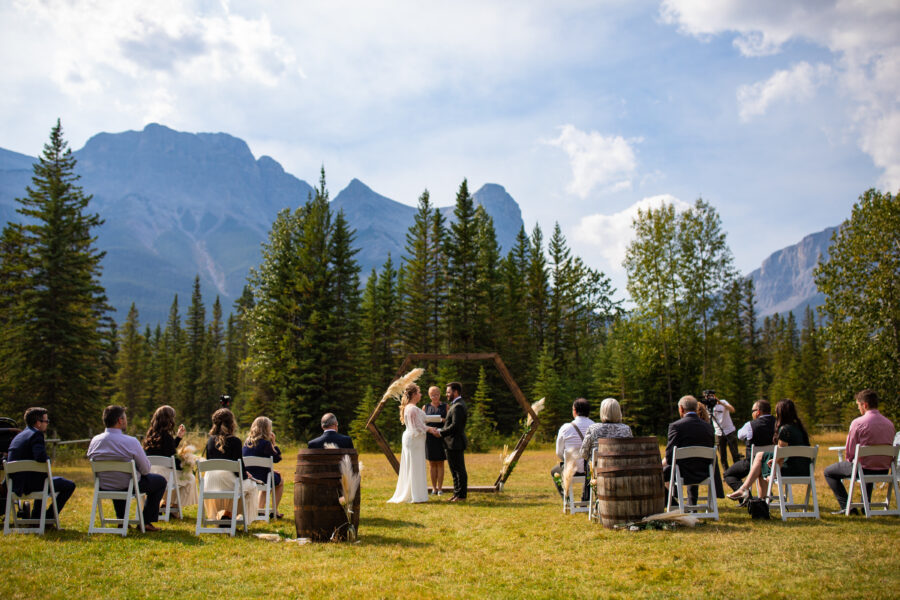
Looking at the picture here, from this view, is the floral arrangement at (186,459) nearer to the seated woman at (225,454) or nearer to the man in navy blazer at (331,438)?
the seated woman at (225,454)

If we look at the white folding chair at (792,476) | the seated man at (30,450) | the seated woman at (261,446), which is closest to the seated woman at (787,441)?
the white folding chair at (792,476)

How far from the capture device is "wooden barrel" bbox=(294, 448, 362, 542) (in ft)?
25.1

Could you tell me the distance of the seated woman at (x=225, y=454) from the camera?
8.48m

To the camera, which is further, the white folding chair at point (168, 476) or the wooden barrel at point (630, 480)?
the white folding chair at point (168, 476)

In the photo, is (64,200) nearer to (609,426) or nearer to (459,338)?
(459,338)

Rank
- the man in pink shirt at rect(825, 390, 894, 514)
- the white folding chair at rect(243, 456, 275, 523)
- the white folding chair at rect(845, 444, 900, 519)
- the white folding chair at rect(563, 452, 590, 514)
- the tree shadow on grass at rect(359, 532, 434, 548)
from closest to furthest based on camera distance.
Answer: the tree shadow on grass at rect(359, 532, 434, 548)
the white folding chair at rect(845, 444, 900, 519)
the man in pink shirt at rect(825, 390, 894, 514)
the white folding chair at rect(243, 456, 275, 523)
the white folding chair at rect(563, 452, 590, 514)

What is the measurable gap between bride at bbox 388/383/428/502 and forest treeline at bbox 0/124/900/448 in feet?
64.4

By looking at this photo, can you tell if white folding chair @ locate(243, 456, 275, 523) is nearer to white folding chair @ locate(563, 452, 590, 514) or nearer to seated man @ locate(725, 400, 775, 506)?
white folding chair @ locate(563, 452, 590, 514)

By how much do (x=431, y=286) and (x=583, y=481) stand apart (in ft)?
120

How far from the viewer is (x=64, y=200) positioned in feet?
107

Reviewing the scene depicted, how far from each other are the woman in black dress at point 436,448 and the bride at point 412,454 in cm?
30

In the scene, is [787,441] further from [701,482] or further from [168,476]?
[168,476]

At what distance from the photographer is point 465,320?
152 feet

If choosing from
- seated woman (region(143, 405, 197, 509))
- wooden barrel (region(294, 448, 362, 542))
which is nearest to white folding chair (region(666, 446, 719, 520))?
wooden barrel (region(294, 448, 362, 542))
